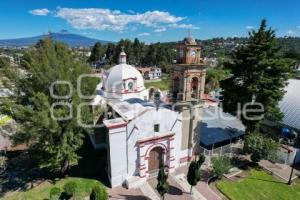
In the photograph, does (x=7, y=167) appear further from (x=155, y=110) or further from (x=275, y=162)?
(x=275, y=162)

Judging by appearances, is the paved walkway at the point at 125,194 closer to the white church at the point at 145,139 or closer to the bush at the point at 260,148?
the white church at the point at 145,139

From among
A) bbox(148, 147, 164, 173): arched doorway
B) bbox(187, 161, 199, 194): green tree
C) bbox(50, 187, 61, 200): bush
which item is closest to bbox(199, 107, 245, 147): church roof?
bbox(148, 147, 164, 173): arched doorway

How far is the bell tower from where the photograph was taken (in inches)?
688

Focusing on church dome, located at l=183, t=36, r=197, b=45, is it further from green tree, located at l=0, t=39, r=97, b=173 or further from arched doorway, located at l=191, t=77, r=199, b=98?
green tree, located at l=0, t=39, r=97, b=173

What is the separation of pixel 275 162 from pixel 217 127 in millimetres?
6814

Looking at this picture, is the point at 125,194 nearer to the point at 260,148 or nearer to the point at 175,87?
the point at 175,87

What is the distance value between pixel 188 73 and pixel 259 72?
21.8 ft

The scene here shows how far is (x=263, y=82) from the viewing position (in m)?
18.9

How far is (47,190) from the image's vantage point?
16.7 metres

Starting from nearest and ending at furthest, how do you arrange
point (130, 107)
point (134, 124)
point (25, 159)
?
point (134, 124)
point (130, 107)
point (25, 159)

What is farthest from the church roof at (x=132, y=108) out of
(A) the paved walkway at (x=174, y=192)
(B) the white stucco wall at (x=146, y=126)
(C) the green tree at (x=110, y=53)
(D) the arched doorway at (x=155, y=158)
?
(C) the green tree at (x=110, y=53)

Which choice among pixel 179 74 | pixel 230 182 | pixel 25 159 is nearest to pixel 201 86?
pixel 179 74

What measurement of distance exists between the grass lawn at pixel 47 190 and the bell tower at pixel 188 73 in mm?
10112

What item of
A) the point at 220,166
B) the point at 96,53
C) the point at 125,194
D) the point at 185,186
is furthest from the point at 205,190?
the point at 96,53
